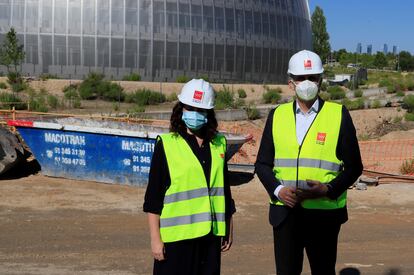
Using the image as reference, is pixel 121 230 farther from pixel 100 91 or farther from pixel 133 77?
pixel 133 77

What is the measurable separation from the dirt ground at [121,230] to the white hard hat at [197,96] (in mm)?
3037

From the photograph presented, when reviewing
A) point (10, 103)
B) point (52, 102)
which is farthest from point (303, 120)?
point (52, 102)

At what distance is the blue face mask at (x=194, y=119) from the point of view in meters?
3.71

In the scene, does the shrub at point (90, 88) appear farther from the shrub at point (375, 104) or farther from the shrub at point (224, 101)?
the shrub at point (375, 104)

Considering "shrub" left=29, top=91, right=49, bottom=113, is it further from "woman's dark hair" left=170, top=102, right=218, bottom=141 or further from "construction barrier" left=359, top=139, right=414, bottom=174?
"woman's dark hair" left=170, top=102, right=218, bottom=141

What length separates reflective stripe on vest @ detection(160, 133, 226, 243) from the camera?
368 cm

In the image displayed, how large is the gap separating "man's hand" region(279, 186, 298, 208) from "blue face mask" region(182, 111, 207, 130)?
0.66m

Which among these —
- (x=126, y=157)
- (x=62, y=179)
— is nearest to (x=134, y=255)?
(x=126, y=157)

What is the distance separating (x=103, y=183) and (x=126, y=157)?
70cm

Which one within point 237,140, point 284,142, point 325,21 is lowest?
point 237,140

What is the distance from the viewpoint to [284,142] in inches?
158

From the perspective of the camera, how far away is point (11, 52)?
118 feet

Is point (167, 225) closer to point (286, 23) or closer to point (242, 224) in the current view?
point (242, 224)

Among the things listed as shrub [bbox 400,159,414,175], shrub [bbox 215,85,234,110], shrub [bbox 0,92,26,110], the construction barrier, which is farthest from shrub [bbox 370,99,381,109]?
shrub [bbox 400,159,414,175]
